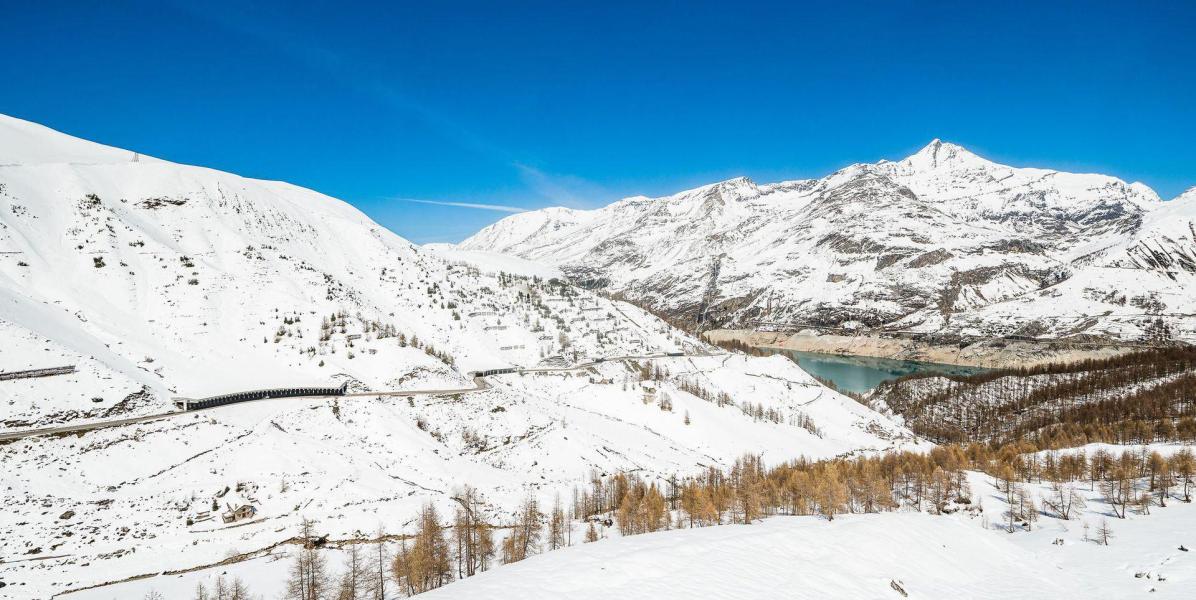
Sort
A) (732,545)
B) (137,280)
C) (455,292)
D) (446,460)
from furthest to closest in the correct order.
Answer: (455,292)
(137,280)
(446,460)
(732,545)

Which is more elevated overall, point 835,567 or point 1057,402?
point 835,567

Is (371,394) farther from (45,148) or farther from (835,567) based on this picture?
(45,148)

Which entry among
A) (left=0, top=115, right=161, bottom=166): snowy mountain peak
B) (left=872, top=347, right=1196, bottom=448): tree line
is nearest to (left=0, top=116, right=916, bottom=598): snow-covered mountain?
(left=0, top=115, right=161, bottom=166): snowy mountain peak

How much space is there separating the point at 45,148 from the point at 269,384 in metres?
122

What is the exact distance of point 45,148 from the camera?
5719 inches

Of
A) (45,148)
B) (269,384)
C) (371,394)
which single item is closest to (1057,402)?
(371,394)

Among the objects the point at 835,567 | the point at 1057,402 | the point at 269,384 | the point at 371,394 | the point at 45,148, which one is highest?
the point at 45,148

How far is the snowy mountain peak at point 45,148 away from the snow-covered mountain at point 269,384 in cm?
123

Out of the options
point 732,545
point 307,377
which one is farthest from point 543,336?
point 732,545

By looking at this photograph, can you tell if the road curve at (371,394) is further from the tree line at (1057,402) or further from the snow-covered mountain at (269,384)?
the tree line at (1057,402)

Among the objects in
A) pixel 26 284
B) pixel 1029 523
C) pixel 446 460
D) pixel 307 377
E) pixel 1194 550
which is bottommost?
pixel 1029 523

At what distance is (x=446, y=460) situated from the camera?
243ft

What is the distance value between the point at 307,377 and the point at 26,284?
4603 cm

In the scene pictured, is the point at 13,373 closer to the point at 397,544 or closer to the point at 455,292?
the point at 397,544
